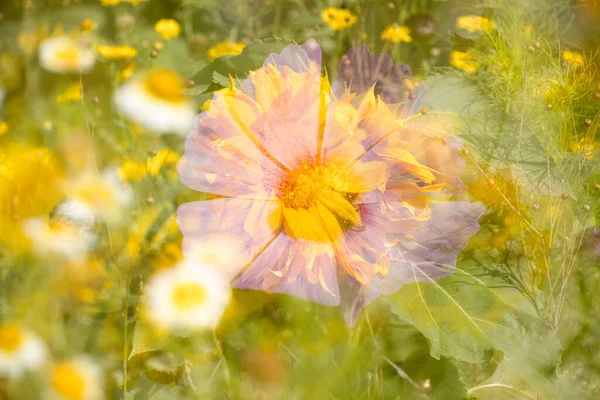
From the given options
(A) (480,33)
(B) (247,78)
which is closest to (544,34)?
(A) (480,33)

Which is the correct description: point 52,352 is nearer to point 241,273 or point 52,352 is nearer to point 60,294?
point 60,294

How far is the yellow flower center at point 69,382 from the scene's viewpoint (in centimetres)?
32

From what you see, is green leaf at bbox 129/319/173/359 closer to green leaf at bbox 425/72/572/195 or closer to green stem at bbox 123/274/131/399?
green stem at bbox 123/274/131/399

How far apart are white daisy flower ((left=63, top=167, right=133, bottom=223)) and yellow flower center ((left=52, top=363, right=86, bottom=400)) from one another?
0.27 ft

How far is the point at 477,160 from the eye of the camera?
28 centimetres

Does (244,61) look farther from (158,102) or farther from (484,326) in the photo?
(484,326)

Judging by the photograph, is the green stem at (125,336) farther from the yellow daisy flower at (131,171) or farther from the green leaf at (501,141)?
the green leaf at (501,141)

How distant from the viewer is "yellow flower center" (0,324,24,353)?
13.2 inches

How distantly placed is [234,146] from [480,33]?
0.52 ft

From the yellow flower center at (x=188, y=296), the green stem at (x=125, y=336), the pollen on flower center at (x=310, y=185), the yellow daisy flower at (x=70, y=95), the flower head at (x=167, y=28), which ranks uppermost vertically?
the pollen on flower center at (x=310, y=185)

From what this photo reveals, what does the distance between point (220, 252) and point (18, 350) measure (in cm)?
15

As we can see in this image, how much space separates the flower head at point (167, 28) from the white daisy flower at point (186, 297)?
168 millimetres

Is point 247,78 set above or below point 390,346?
above
